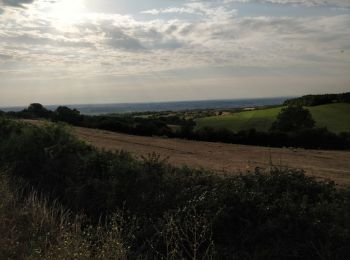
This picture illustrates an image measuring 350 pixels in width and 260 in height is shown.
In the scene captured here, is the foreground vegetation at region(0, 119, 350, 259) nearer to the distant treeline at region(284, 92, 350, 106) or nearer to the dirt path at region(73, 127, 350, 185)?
the dirt path at region(73, 127, 350, 185)

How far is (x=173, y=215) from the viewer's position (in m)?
8.02

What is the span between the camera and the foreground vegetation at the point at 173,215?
678cm

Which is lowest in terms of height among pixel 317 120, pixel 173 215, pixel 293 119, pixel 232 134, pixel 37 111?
pixel 232 134

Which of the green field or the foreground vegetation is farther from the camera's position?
the green field

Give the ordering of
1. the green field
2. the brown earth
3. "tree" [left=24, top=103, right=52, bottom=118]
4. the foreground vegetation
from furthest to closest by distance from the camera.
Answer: the green field, "tree" [left=24, top=103, right=52, bottom=118], the brown earth, the foreground vegetation

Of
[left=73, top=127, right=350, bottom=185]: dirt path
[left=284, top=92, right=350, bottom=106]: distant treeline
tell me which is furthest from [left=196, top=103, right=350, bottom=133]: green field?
[left=73, top=127, right=350, bottom=185]: dirt path

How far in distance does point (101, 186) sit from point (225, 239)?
3511mm

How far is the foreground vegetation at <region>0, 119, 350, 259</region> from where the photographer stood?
6781 millimetres

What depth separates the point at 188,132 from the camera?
143 feet

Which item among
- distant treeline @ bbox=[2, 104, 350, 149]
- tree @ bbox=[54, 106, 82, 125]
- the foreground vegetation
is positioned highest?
tree @ bbox=[54, 106, 82, 125]

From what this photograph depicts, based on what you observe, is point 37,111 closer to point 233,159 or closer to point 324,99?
point 233,159

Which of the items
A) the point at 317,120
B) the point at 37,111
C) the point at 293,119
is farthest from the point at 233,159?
the point at 317,120

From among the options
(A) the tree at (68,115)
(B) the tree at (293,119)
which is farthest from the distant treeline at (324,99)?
(A) the tree at (68,115)

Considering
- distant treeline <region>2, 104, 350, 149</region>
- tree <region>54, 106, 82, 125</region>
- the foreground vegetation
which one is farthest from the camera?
distant treeline <region>2, 104, 350, 149</region>
